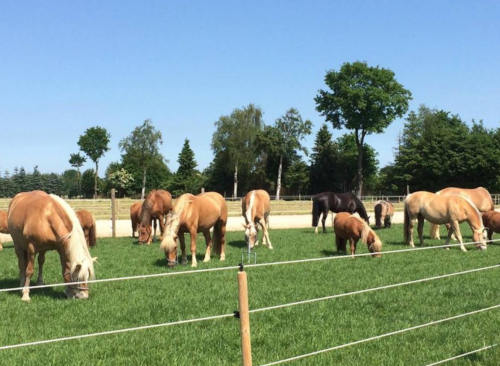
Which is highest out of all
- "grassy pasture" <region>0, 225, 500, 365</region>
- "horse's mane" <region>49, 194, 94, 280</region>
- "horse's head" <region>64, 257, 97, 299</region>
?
"horse's mane" <region>49, 194, 94, 280</region>

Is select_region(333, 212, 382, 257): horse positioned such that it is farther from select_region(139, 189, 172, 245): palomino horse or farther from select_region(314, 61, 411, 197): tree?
select_region(314, 61, 411, 197): tree

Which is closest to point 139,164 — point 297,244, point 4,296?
point 297,244

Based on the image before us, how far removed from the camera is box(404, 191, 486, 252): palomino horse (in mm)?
14742

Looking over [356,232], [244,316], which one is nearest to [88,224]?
[356,232]

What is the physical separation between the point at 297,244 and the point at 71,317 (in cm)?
1065

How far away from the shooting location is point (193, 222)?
39.1 feet

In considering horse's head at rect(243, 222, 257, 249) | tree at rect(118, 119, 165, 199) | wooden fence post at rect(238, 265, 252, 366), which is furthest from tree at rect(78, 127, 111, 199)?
wooden fence post at rect(238, 265, 252, 366)

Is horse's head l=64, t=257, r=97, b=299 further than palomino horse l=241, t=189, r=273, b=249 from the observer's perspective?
No

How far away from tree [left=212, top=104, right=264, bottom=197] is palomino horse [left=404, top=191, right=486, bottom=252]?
2258 inches

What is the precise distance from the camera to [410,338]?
5816mm

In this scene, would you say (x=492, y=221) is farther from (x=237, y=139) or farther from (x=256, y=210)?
(x=237, y=139)

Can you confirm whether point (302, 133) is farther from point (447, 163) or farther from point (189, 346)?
point (189, 346)

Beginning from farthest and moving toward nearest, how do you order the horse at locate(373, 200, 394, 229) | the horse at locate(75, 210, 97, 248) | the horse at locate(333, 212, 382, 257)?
the horse at locate(373, 200, 394, 229) < the horse at locate(75, 210, 97, 248) < the horse at locate(333, 212, 382, 257)

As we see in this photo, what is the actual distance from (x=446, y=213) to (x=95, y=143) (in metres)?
90.4
